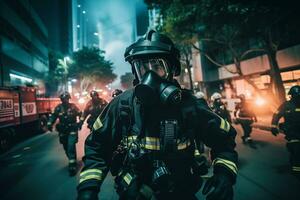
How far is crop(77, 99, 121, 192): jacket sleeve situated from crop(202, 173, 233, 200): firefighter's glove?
2.64 feet

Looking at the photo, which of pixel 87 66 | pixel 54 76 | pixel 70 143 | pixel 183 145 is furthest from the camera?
pixel 87 66

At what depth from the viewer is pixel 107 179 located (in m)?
4.65

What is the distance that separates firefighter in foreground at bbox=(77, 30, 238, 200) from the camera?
1.58m

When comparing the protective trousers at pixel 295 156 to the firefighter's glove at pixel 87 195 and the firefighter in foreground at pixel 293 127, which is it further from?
the firefighter's glove at pixel 87 195

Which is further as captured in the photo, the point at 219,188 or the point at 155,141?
the point at 155,141

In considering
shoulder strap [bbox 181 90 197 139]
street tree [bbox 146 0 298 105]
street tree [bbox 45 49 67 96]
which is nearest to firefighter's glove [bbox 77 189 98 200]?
shoulder strap [bbox 181 90 197 139]

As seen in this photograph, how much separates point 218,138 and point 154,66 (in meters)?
0.85

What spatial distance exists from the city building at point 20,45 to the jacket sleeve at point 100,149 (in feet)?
61.0

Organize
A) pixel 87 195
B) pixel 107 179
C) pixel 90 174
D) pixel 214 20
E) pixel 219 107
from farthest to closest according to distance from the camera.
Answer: pixel 214 20 → pixel 219 107 → pixel 107 179 → pixel 90 174 → pixel 87 195

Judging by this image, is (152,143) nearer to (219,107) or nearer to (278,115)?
(278,115)

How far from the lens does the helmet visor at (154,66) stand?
1875 millimetres

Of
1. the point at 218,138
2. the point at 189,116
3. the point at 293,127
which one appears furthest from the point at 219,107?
the point at 189,116

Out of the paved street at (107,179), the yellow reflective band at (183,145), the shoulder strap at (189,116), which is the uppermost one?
the shoulder strap at (189,116)

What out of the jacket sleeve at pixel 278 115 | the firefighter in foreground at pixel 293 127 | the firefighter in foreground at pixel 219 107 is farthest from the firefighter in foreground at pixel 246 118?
the firefighter in foreground at pixel 293 127
